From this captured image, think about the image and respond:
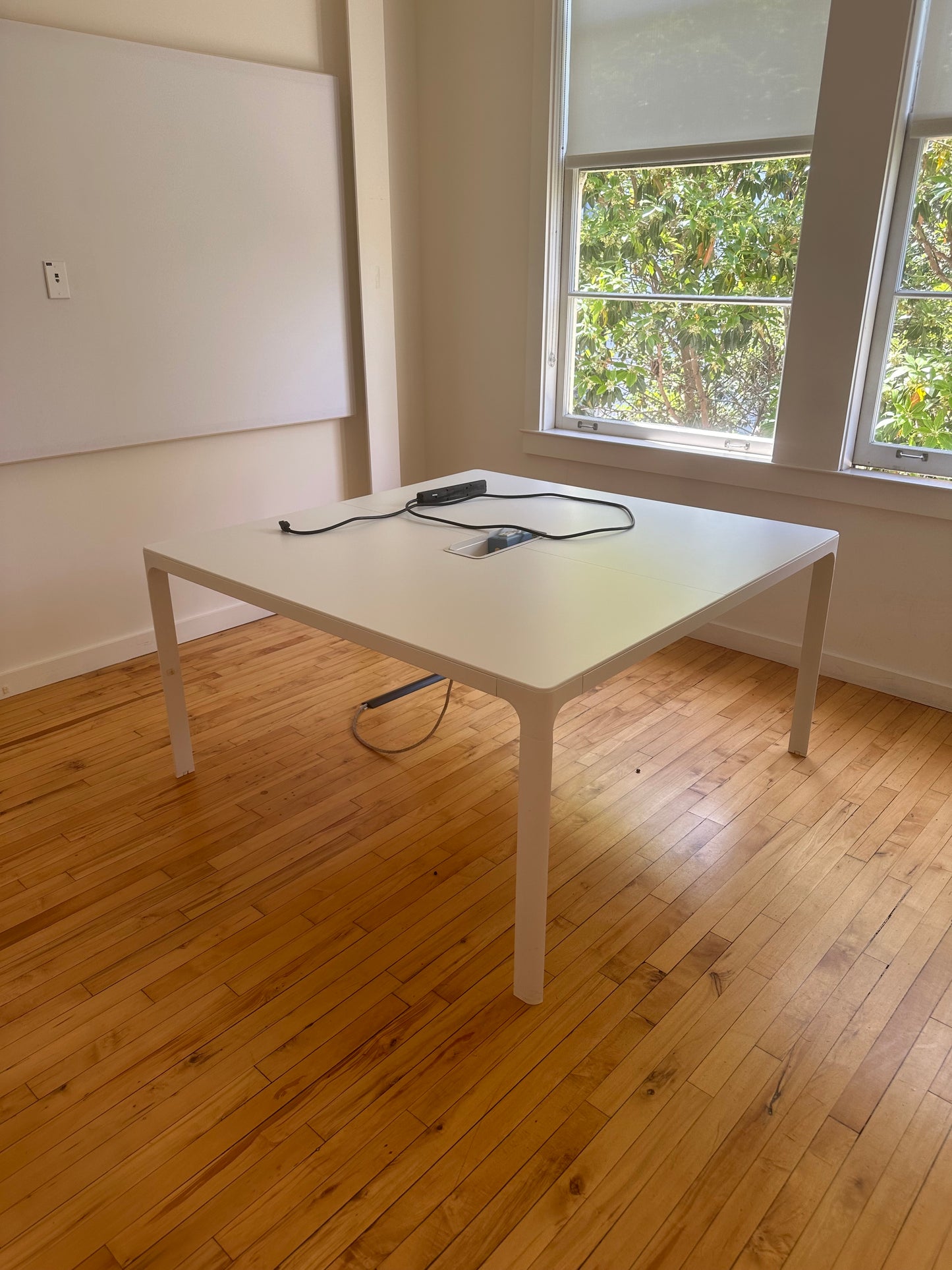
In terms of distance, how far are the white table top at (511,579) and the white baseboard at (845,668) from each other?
0.98 metres

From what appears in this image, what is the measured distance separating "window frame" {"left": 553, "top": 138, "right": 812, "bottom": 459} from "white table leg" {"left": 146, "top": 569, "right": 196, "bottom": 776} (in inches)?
80.1

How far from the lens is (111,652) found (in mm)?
3340

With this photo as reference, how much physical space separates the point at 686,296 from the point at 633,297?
24cm

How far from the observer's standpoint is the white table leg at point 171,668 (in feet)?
7.60

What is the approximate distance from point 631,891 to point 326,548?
1.10m

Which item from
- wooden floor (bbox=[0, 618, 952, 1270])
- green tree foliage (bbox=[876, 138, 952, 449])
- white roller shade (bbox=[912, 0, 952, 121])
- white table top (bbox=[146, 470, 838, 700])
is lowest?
wooden floor (bbox=[0, 618, 952, 1270])

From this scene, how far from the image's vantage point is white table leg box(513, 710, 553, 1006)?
1.53 meters

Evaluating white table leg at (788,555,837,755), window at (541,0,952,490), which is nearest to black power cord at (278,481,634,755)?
white table leg at (788,555,837,755)

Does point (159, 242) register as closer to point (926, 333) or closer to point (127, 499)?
point (127, 499)

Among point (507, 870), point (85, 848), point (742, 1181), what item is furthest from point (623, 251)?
point (742, 1181)

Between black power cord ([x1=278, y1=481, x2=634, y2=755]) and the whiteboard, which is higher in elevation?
the whiteboard

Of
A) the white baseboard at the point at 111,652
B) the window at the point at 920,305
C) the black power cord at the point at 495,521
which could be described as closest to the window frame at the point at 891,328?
the window at the point at 920,305

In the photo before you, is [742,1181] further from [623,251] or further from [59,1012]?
[623,251]

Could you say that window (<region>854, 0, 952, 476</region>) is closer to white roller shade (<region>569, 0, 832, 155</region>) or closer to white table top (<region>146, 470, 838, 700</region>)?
white roller shade (<region>569, 0, 832, 155</region>)
